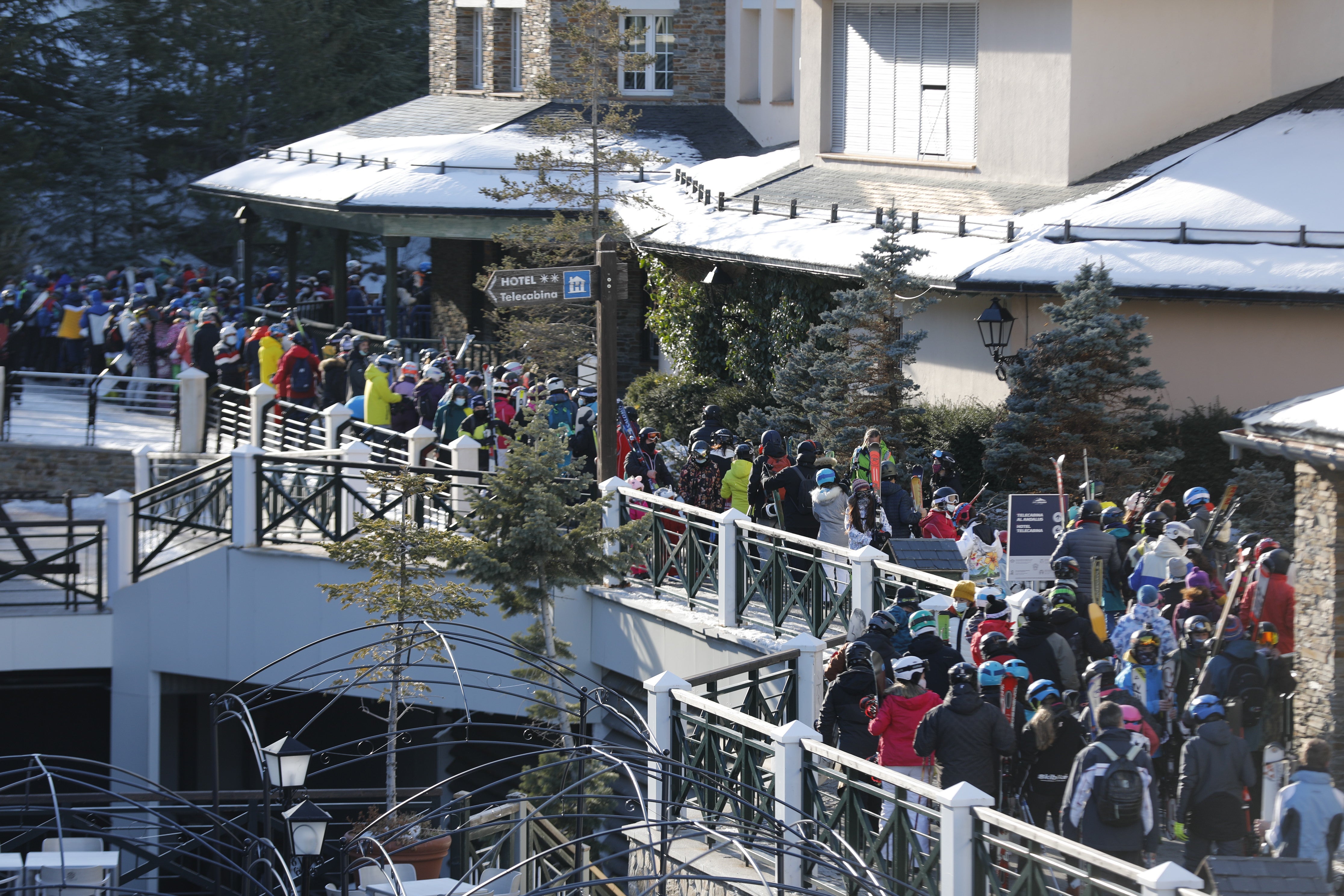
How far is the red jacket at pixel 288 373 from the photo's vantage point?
66.9 feet

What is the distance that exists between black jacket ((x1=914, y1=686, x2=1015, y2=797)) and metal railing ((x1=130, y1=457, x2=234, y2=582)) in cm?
1032

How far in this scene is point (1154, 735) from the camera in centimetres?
890

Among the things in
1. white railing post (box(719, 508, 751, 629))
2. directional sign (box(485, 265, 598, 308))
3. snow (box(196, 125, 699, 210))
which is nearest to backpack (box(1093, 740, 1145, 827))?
white railing post (box(719, 508, 751, 629))

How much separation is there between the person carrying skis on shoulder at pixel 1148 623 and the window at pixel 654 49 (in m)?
21.6

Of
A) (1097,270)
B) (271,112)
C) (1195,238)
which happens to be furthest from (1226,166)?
(271,112)

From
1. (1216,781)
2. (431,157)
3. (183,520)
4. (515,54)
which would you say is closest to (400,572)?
(183,520)

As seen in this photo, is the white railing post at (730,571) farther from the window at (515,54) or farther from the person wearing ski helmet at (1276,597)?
the window at (515,54)

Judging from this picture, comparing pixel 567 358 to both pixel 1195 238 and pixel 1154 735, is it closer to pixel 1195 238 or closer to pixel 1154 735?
pixel 1195 238

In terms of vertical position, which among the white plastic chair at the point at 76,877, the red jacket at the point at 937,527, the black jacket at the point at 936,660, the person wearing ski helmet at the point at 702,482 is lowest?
the white plastic chair at the point at 76,877

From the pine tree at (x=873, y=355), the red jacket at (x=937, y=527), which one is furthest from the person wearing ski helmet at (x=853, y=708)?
the pine tree at (x=873, y=355)

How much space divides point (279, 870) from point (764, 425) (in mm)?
10541

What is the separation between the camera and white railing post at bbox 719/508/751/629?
13.2 meters

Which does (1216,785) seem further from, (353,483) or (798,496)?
(353,483)

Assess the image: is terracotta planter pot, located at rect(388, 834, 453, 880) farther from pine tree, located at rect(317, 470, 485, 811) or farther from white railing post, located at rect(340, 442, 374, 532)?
white railing post, located at rect(340, 442, 374, 532)
